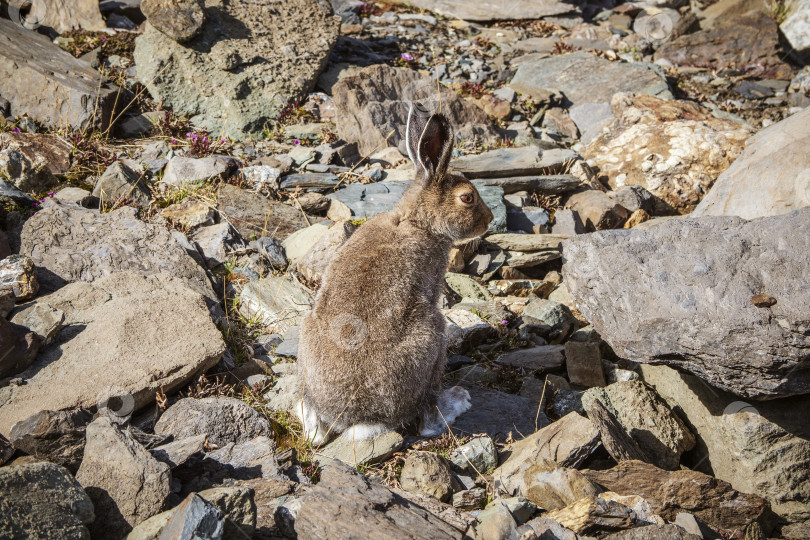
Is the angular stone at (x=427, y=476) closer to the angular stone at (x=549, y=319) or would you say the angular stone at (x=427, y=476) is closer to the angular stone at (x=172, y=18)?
the angular stone at (x=549, y=319)

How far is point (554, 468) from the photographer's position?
209 inches

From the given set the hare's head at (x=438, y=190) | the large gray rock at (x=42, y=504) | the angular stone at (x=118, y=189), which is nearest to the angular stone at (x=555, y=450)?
the hare's head at (x=438, y=190)

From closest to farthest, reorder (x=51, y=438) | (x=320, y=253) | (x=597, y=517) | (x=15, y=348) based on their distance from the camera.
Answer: (x=597, y=517)
(x=51, y=438)
(x=15, y=348)
(x=320, y=253)

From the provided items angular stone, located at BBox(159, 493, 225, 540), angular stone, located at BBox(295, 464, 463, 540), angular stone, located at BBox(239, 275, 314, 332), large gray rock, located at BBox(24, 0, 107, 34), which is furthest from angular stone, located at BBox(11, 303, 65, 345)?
large gray rock, located at BBox(24, 0, 107, 34)

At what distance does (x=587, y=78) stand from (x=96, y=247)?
39.1ft

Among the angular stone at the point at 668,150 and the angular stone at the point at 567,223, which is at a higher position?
the angular stone at the point at 668,150

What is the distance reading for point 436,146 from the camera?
21.5 ft

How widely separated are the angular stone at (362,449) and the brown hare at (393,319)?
10cm

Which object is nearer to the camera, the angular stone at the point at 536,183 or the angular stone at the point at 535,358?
the angular stone at the point at 535,358

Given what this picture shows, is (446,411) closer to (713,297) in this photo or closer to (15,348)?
(713,297)

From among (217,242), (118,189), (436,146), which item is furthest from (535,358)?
(118,189)

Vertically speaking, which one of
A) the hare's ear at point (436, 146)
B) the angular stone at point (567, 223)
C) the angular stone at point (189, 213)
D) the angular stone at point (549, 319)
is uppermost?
the hare's ear at point (436, 146)

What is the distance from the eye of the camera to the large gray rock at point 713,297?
531cm

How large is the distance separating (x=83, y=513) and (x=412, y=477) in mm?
2540
